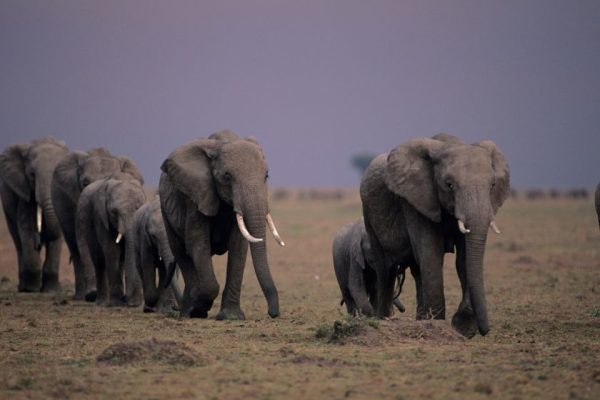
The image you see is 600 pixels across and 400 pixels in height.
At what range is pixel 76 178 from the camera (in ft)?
76.0

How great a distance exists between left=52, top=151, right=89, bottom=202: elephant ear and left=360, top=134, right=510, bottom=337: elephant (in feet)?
29.5

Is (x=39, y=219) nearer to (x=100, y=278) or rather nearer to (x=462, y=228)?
(x=100, y=278)

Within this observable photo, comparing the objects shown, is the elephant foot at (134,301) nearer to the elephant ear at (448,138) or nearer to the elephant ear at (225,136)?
the elephant ear at (225,136)

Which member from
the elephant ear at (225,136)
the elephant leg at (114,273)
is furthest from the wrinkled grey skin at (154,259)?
the elephant ear at (225,136)

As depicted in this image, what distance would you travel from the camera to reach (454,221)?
1451cm

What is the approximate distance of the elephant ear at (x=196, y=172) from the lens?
16.5 metres

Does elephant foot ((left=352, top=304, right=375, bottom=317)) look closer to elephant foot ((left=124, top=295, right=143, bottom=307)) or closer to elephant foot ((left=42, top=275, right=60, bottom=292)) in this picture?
elephant foot ((left=124, top=295, right=143, bottom=307))

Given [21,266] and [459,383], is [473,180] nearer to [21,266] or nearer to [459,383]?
[459,383]

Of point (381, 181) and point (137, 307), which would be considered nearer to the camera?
point (381, 181)

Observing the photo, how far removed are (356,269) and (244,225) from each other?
210cm

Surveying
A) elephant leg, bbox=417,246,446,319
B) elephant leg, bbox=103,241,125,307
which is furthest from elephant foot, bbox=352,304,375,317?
elephant leg, bbox=103,241,125,307

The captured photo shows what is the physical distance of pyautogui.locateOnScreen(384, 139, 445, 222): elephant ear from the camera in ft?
47.0

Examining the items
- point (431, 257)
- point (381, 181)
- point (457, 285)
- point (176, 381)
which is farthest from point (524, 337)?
point (457, 285)

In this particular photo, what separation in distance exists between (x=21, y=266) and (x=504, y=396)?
16.0 metres
